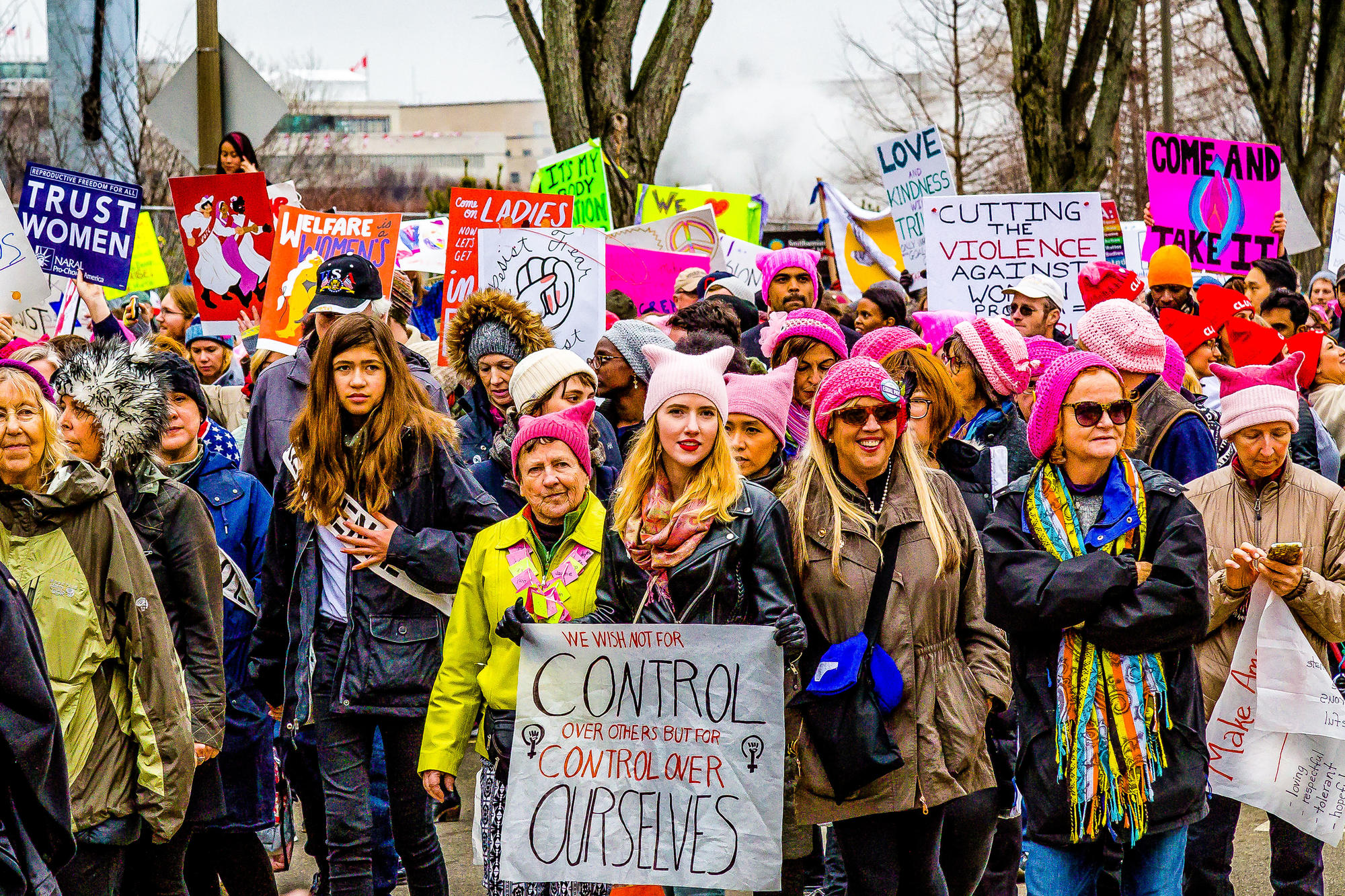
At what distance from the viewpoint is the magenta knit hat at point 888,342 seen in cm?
547

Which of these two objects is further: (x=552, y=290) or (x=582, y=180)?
(x=582, y=180)

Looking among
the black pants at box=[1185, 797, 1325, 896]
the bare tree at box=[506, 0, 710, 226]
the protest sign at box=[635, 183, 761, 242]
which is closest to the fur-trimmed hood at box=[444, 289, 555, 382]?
the black pants at box=[1185, 797, 1325, 896]

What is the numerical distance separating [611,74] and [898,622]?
31.8ft

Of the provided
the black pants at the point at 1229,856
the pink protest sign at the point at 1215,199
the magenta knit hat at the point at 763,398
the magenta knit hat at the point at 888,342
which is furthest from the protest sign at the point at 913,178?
the black pants at the point at 1229,856

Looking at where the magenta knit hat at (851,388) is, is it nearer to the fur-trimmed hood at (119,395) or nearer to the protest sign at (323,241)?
the fur-trimmed hood at (119,395)

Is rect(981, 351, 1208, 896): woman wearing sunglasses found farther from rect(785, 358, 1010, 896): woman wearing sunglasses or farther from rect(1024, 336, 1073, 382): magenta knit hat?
rect(1024, 336, 1073, 382): magenta knit hat

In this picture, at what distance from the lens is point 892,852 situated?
4.25 meters

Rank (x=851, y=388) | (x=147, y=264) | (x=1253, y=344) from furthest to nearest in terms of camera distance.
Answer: (x=147, y=264)
(x=1253, y=344)
(x=851, y=388)

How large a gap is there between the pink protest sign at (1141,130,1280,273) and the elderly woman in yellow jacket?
23.7 feet

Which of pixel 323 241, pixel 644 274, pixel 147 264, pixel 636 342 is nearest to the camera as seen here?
pixel 636 342

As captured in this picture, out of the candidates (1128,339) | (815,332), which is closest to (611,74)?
(815,332)

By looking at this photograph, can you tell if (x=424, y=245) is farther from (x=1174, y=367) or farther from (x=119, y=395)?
(x=119, y=395)

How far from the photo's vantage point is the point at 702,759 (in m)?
4.18

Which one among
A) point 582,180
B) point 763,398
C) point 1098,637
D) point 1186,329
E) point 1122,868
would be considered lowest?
point 1122,868
